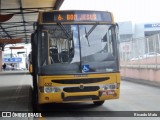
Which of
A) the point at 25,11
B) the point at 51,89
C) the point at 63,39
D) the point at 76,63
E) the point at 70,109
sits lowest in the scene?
the point at 70,109

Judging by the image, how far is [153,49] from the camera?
73.0 ft

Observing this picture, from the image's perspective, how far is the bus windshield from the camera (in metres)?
9.89

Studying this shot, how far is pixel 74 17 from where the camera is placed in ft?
34.0

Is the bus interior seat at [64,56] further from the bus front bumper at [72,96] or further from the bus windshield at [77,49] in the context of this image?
the bus front bumper at [72,96]

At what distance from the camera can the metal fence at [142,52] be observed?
70.6 ft

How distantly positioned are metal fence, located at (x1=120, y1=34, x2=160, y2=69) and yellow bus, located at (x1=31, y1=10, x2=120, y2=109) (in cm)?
1057

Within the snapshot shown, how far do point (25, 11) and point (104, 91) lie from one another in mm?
16561

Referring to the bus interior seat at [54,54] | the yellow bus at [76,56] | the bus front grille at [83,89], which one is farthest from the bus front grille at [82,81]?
the bus interior seat at [54,54]

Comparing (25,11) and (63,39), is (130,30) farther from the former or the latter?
(63,39)

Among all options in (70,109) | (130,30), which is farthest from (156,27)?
(70,109)

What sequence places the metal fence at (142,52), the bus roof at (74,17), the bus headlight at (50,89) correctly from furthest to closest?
the metal fence at (142,52), the bus roof at (74,17), the bus headlight at (50,89)

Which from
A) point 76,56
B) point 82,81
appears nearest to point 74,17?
point 76,56

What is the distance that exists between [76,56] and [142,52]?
613 inches

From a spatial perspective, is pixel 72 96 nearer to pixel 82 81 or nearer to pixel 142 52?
pixel 82 81
